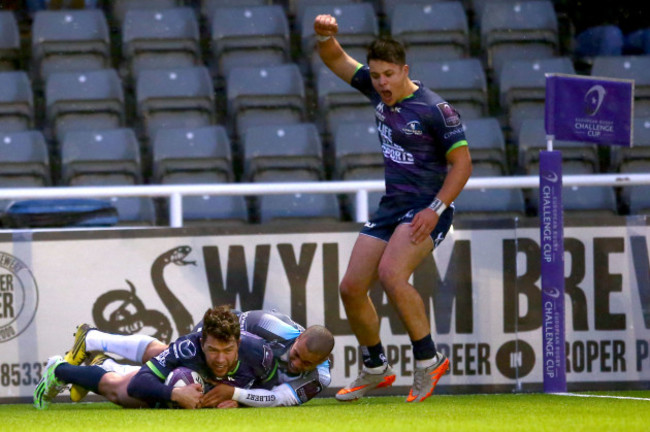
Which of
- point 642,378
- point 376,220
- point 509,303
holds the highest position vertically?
point 376,220

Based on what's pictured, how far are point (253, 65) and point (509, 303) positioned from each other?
412 cm

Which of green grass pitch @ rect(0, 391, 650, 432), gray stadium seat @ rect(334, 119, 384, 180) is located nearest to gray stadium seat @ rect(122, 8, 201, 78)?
gray stadium seat @ rect(334, 119, 384, 180)

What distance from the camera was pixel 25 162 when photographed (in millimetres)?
9328

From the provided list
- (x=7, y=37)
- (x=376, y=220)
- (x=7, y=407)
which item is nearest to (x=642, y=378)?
(x=376, y=220)

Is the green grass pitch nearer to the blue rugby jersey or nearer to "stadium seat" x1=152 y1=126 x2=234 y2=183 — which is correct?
the blue rugby jersey

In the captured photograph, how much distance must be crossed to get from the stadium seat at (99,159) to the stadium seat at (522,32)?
3.62 metres

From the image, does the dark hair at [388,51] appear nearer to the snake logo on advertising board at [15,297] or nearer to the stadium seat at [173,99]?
the snake logo on advertising board at [15,297]

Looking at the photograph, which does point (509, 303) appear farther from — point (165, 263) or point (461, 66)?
point (461, 66)

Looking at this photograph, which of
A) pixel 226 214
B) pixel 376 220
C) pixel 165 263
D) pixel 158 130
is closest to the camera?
pixel 376 220

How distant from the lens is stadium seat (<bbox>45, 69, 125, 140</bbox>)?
32.9 feet

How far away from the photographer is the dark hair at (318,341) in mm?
6426

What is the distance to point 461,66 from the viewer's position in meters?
10.4

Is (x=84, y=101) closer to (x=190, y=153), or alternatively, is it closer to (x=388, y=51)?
(x=190, y=153)

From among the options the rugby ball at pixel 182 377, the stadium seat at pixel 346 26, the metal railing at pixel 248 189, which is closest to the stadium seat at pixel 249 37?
the stadium seat at pixel 346 26
